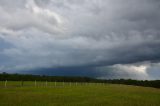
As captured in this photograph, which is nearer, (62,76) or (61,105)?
(61,105)

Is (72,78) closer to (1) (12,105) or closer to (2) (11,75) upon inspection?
(2) (11,75)

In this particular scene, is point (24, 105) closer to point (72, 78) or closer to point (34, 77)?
point (34, 77)

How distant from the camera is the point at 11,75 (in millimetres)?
148750

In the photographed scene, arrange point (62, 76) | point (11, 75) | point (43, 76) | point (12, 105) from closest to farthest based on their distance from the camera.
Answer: point (12, 105) → point (11, 75) → point (43, 76) → point (62, 76)

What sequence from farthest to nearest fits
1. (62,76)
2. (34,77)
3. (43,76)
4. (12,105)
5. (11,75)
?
(62,76) < (43,76) < (34,77) < (11,75) < (12,105)

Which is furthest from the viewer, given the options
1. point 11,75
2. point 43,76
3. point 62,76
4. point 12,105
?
point 62,76

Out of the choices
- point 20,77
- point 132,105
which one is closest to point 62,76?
point 20,77

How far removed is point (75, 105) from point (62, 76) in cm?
15738

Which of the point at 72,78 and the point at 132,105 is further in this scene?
the point at 72,78

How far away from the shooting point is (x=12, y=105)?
29906 millimetres

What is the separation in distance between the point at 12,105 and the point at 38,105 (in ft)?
8.44

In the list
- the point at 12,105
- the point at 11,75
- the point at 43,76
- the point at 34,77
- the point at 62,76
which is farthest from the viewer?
the point at 62,76

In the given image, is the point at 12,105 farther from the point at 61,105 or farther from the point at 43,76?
the point at 43,76

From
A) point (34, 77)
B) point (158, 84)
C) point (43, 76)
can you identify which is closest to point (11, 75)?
point (34, 77)
